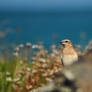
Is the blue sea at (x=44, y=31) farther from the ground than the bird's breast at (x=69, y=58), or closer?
farther from the ground

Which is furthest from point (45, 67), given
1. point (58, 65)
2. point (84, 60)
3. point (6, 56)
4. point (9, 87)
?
point (84, 60)

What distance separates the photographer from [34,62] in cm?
680

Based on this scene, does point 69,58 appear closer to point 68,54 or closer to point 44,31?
point 68,54

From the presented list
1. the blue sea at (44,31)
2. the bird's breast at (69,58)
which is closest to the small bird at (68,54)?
the bird's breast at (69,58)

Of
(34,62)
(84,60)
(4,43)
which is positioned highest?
(4,43)

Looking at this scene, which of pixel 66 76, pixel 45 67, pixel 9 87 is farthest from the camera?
pixel 45 67

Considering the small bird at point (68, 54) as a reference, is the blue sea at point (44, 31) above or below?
above

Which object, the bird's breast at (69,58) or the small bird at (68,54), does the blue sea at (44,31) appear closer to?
the small bird at (68,54)

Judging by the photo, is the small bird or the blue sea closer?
the small bird

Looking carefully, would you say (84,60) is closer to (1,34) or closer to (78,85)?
(78,85)

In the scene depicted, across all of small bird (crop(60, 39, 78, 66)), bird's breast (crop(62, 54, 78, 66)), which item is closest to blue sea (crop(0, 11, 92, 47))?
small bird (crop(60, 39, 78, 66))

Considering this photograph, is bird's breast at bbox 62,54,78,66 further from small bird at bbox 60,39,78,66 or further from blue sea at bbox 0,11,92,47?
blue sea at bbox 0,11,92,47

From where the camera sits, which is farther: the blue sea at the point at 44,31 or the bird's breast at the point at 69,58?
the blue sea at the point at 44,31

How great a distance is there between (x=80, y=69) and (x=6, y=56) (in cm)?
501
